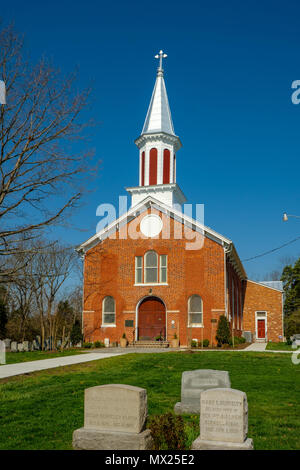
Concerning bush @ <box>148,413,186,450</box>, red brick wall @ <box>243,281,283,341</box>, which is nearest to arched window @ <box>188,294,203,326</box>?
red brick wall @ <box>243,281,283,341</box>

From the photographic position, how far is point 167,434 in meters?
7.25

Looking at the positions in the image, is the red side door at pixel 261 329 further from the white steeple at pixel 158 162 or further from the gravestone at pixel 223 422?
the gravestone at pixel 223 422

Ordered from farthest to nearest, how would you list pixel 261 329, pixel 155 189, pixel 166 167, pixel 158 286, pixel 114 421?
pixel 261 329 → pixel 166 167 → pixel 155 189 → pixel 158 286 → pixel 114 421

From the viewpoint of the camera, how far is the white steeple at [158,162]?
1410 inches

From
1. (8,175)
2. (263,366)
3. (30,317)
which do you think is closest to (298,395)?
(263,366)

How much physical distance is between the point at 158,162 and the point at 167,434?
30237 millimetres

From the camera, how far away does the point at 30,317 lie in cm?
4538

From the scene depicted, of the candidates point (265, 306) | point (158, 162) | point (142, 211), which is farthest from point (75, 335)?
point (265, 306)

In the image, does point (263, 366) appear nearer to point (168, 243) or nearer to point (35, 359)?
point (35, 359)

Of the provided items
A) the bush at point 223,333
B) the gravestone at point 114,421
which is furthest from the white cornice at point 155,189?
the gravestone at point 114,421

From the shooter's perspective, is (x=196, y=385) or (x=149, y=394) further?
(x=149, y=394)

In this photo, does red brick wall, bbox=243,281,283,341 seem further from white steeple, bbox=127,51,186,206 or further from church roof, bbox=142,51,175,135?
church roof, bbox=142,51,175,135

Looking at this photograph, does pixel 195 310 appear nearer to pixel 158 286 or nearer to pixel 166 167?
pixel 158 286
